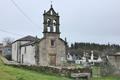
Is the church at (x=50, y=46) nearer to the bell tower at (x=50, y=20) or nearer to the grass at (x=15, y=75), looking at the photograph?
the bell tower at (x=50, y=20)

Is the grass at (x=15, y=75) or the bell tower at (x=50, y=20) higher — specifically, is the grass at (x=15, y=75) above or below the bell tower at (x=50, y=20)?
below

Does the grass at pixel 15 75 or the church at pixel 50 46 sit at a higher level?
the church at pixel 50 46

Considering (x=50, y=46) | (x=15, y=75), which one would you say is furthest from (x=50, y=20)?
(x=15, y=75)

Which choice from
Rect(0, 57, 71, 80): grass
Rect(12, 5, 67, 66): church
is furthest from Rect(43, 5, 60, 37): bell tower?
Rect(0, 57, 71, 80): grass

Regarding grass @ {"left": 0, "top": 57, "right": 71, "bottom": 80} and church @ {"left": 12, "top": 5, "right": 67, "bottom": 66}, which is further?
church @ {"left": 12, "top": 5, "right": 67, "bottom": 66}

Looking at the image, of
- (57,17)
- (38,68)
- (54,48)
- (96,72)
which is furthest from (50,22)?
(38,68)

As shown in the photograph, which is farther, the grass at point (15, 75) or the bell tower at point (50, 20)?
the bell tower at point (50, 20)

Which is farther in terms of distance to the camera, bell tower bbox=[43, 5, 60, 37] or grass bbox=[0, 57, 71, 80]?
bell tower bbox=[43, 5, 60, 37]

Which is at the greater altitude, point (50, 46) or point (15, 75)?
point (50, 46)

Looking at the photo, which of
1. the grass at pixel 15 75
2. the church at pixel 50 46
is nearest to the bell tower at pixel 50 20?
the church at pixel 50 46

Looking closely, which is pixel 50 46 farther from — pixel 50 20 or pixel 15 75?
pixel 15 75

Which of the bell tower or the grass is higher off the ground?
the bell tower

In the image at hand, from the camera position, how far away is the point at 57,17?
52406mm

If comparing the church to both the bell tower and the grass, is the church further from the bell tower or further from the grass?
the grass
